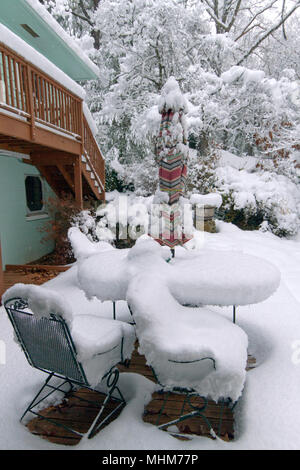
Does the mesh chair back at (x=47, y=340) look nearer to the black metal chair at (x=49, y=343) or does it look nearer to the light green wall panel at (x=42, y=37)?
the black metal chair at (x=49, y=343)

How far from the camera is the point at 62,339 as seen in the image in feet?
6.42

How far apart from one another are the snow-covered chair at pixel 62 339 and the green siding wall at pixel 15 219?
17.1 feet

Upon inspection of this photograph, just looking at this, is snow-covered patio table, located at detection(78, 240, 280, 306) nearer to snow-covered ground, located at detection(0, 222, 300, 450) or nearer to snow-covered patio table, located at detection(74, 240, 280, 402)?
snow-covered patio table, located at detection(74, 240, 280, 402)

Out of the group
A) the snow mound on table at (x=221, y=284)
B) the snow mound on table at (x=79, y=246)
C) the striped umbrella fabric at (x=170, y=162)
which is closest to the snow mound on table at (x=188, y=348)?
the snow mound on table at (x=221, y=284)

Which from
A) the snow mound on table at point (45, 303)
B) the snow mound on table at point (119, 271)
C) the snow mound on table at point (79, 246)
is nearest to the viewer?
the snow mound on table at point (45, 303)

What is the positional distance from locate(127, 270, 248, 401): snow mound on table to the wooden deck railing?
358cm

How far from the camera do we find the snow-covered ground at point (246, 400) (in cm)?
200

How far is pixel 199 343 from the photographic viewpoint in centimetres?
204

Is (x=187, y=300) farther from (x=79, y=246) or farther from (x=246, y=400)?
(x=79, y=246)

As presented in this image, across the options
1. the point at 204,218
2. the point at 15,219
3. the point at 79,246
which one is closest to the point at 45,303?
the point at 79,246

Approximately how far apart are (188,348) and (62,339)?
31.7 inches

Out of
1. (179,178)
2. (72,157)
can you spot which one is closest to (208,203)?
(72,157)

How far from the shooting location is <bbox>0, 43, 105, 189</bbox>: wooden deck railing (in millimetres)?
4422

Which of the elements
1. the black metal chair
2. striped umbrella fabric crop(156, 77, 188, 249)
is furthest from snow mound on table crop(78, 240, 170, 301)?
striped umbrella fabric crop(156, 77, 188, 249)
